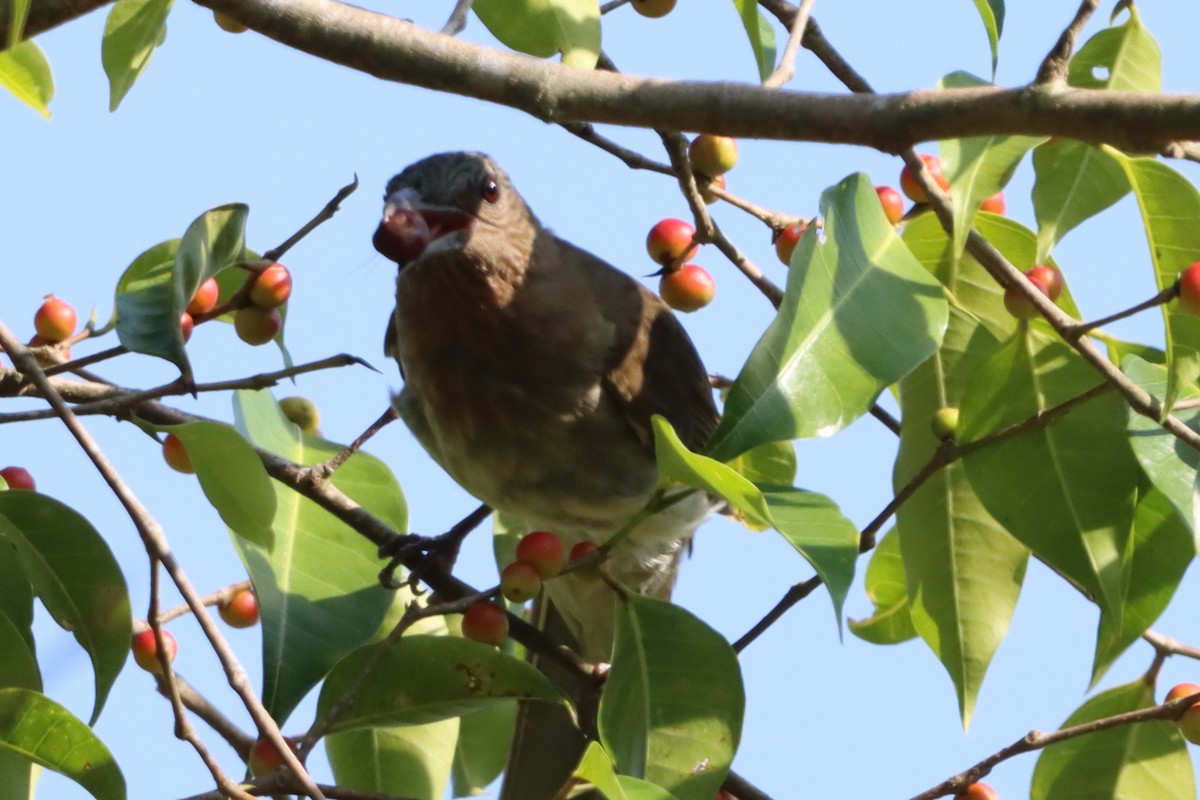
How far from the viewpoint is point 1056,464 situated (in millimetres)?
2482

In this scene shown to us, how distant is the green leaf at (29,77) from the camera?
2682 mm

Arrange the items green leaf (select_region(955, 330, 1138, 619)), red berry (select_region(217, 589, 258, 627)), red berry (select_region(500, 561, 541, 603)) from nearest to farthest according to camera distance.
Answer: green leaf (select_region(955, 330, 1138, 619)) < red berry (select_region(500, 561, 541, 603)) < red berry (select_region(217, 589, 258, 627))

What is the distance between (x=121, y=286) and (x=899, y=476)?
1473 mm

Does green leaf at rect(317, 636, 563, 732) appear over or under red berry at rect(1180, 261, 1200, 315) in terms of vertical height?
under

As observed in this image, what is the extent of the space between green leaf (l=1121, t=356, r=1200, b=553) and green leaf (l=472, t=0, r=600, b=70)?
1.03m

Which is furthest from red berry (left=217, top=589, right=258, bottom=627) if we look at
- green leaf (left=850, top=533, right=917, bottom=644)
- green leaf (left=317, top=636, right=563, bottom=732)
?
green leaf (left=850, top=533, right=917, bottom=644)

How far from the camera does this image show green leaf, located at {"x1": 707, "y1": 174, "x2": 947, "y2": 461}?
2186 millimetres

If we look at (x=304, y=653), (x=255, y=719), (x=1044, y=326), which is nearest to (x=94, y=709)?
(x=304, y=653)

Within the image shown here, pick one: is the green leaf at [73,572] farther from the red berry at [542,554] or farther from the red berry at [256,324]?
the red berry at [542,554]

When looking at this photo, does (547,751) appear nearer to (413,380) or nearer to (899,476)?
(413,380)

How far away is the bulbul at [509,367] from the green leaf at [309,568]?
507 mm

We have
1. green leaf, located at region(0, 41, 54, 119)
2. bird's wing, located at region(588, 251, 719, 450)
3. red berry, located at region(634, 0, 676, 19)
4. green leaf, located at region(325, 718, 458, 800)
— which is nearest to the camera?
green leaf, located at region(0, 41, 54, 119)

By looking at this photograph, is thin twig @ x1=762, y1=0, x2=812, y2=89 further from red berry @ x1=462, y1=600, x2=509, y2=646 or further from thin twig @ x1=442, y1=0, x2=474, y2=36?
red berry @ x1=462, y1=600, x2=509, y2=646

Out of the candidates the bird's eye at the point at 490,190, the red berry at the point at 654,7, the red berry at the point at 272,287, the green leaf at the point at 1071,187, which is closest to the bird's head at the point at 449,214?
the bird's eye at the point at 490,190
